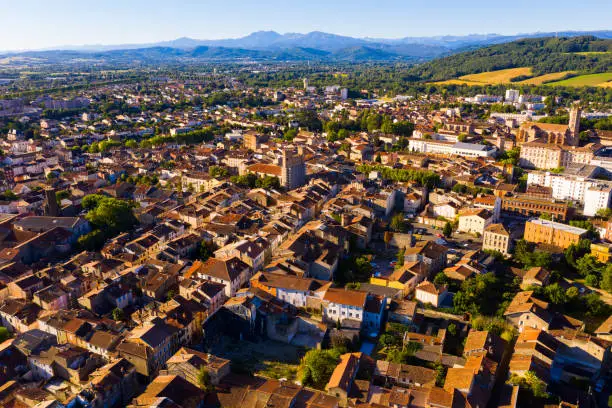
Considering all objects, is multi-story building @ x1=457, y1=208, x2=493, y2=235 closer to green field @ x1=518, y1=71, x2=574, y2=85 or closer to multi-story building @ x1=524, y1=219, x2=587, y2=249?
multi-story building @ x1=524, y1=219, x2=587, y2=249

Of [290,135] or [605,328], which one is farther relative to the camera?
[290,135]

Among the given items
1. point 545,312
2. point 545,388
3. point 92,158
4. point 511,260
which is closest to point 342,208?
point 511,260

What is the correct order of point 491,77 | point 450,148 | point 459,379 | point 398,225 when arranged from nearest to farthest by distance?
point 459,379
point 398,225
point 450,148
point 491,77

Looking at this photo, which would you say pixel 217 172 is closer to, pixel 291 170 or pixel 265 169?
pixel 265 169

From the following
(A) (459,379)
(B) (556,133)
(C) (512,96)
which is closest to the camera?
(A) (459,379)

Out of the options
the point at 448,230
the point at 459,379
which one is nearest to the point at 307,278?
the point at 459,379

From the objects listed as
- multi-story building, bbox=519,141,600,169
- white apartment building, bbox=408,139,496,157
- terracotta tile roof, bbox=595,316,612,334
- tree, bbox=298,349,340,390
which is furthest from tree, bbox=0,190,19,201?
multi-story building, bbox=519,141,600,169
